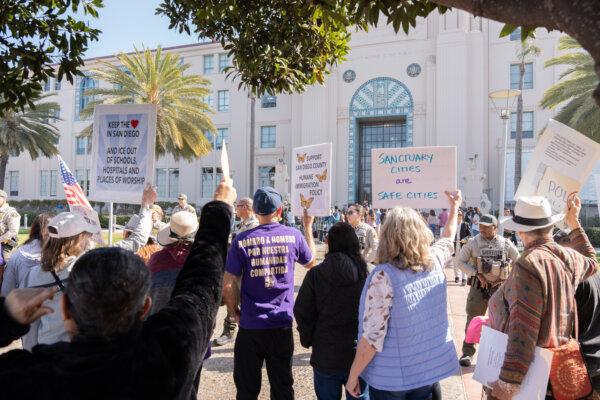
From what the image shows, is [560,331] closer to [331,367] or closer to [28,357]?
[331,367]

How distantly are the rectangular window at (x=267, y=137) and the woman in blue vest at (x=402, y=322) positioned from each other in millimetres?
37734

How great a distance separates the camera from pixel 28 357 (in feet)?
4.55

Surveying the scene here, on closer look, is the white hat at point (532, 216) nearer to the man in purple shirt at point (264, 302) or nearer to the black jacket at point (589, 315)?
the black jacket at point (589, 315)

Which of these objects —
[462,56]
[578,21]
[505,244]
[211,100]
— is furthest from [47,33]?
[211,100]

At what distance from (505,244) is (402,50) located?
106 feet

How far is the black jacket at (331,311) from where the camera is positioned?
132 inches

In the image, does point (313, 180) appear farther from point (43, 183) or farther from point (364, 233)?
point (43, 183)

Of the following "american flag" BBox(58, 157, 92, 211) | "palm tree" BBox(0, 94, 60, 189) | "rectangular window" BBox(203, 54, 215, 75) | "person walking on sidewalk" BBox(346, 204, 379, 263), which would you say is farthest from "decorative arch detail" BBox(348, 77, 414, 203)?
"american flag" BBox(58, 157, 92, 211)

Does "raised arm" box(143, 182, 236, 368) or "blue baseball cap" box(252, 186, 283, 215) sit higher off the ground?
"blue baseball cap" box(252, 186, 283, 215)

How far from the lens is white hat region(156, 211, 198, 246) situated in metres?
3.70

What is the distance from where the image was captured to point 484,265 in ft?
18.9

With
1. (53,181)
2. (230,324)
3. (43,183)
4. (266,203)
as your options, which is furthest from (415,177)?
(43,183)

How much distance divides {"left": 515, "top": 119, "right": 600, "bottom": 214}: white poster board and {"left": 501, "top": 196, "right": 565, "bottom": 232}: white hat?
1.16 metres

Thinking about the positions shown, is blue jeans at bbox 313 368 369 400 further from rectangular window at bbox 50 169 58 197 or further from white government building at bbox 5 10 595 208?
rectangular window at bbox 50 169 58 197
